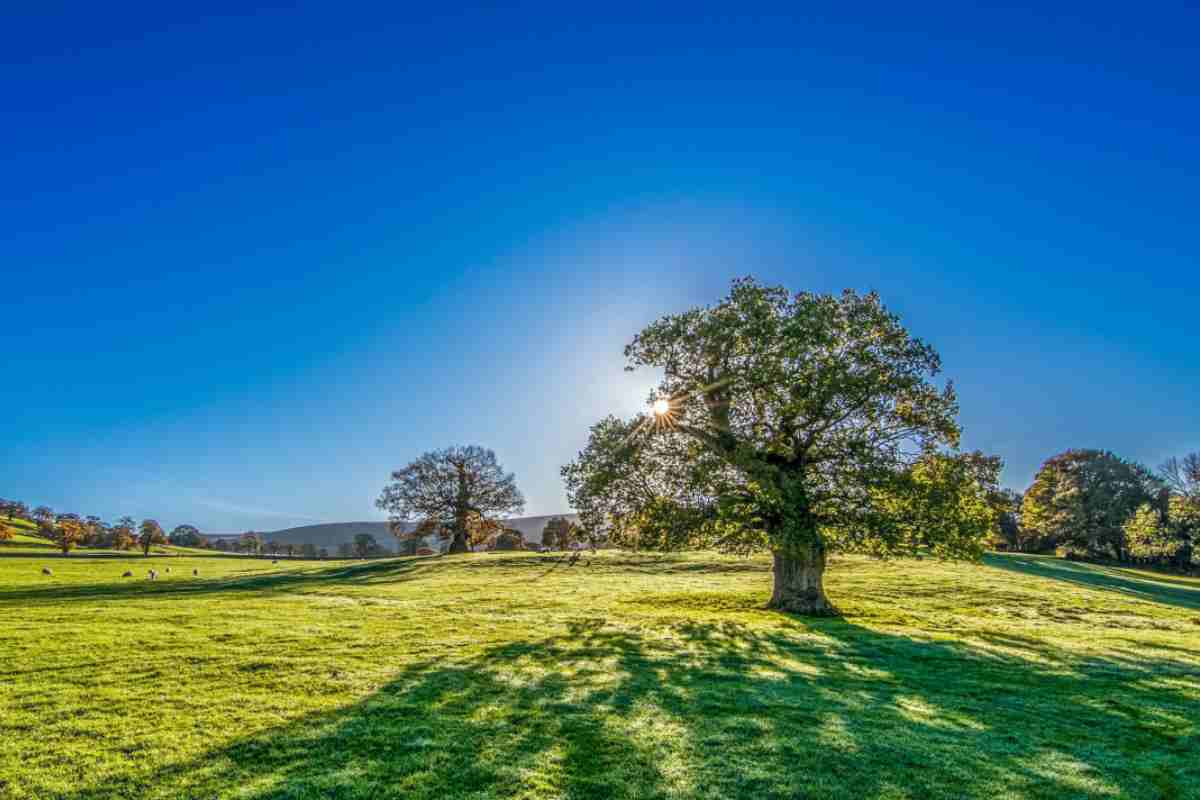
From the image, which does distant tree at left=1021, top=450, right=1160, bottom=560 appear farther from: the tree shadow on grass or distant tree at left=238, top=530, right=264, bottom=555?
distant tree at left=238, top=530, right=264, bottom=555

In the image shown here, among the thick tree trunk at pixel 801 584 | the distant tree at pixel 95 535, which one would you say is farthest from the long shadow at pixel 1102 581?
the distant tree at pixel 95 535

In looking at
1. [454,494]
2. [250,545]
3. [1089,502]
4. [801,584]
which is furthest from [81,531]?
[1089,502]

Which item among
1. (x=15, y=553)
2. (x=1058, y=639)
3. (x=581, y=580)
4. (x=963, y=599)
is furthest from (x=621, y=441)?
(x=15, y=553)

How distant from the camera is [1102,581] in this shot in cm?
4275

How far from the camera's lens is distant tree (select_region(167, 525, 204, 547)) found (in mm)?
118250

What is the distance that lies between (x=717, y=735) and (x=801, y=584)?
1788 cm

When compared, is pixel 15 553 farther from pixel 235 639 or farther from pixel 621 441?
pixel 621 441

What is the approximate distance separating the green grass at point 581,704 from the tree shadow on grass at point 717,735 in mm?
49

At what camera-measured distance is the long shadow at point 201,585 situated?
2827 centimetres

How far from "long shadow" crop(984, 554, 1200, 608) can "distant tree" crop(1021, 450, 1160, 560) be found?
2536cm

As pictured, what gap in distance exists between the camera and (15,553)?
62.9 m

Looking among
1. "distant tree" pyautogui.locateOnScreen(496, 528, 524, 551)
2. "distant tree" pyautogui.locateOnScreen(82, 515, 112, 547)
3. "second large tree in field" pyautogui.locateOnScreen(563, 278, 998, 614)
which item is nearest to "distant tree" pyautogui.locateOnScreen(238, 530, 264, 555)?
"distant tree" pyautogui.locateOnScreen(82, 515, 112, 547)

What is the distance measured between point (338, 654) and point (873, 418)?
73.9 ft

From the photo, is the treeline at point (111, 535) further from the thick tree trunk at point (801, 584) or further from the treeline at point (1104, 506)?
the treeline at point (1104, 506)
